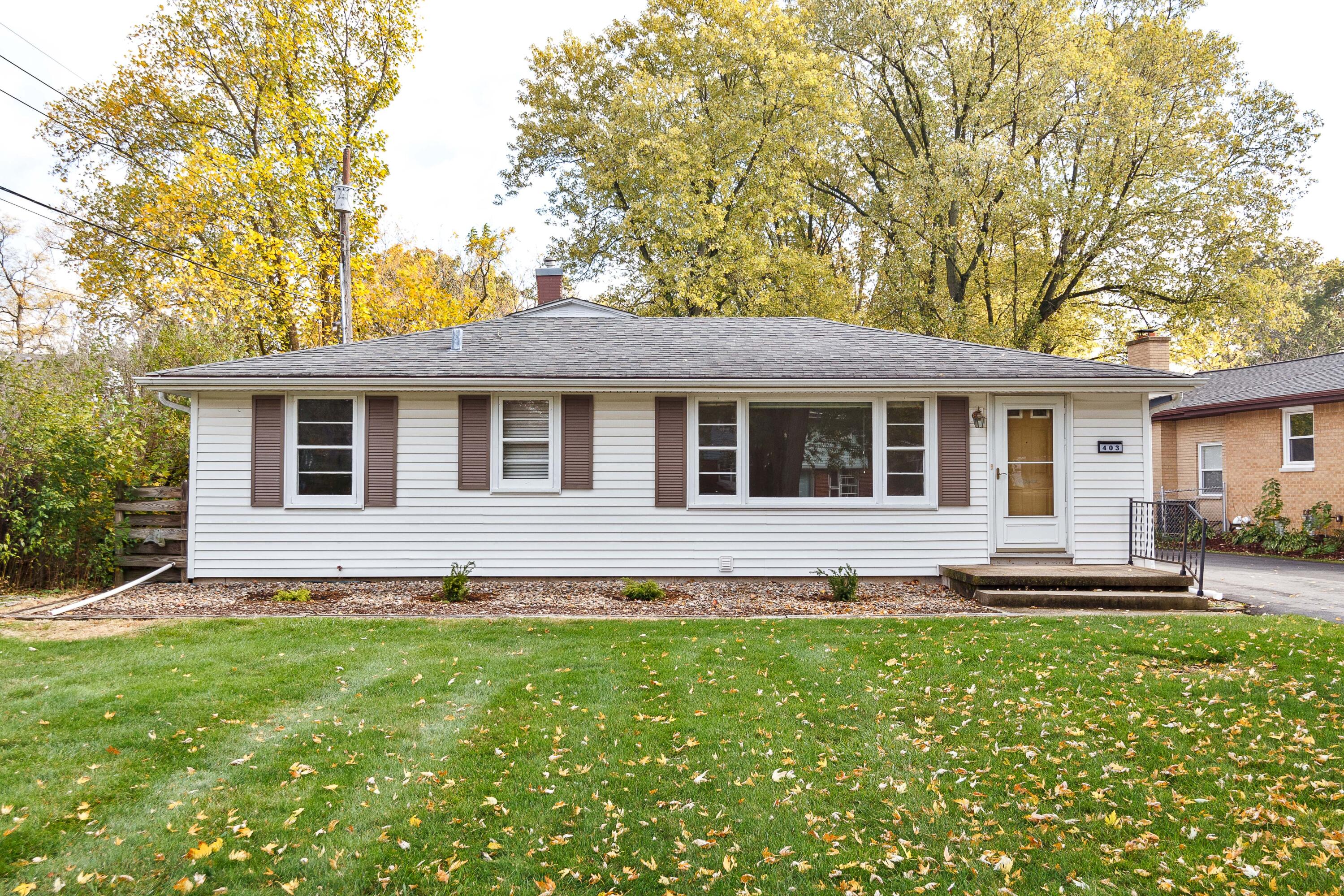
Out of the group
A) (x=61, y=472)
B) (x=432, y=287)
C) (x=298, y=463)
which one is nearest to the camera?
(x=61, y=472)

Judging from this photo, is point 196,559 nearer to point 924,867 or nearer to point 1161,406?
point 924,867

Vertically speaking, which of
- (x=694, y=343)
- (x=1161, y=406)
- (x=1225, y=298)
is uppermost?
(x=1225, y=298)

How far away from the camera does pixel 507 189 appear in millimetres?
23734

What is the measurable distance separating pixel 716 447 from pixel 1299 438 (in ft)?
47.6

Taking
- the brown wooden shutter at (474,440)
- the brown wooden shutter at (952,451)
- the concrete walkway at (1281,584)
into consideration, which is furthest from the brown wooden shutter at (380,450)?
the concrete walkway at (1281,584)

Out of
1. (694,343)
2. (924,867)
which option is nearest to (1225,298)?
(694,343)

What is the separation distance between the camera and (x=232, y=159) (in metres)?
16.0

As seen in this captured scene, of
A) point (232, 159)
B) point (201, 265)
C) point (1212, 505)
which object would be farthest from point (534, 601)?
point (1212, 505)

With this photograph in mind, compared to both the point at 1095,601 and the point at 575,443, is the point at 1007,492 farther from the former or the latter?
the point at 575,443

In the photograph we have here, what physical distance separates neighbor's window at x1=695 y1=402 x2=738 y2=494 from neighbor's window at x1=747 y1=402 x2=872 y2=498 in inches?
→ 13.3

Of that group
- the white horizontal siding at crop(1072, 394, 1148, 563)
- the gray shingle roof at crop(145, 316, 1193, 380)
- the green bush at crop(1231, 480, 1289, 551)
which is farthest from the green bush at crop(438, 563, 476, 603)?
the green bush at crop(1231, 480, 1289, 551)

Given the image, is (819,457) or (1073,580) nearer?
(1073,580)

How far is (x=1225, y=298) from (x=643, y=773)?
801 inches

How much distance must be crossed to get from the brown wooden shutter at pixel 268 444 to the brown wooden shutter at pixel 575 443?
3.68 m
